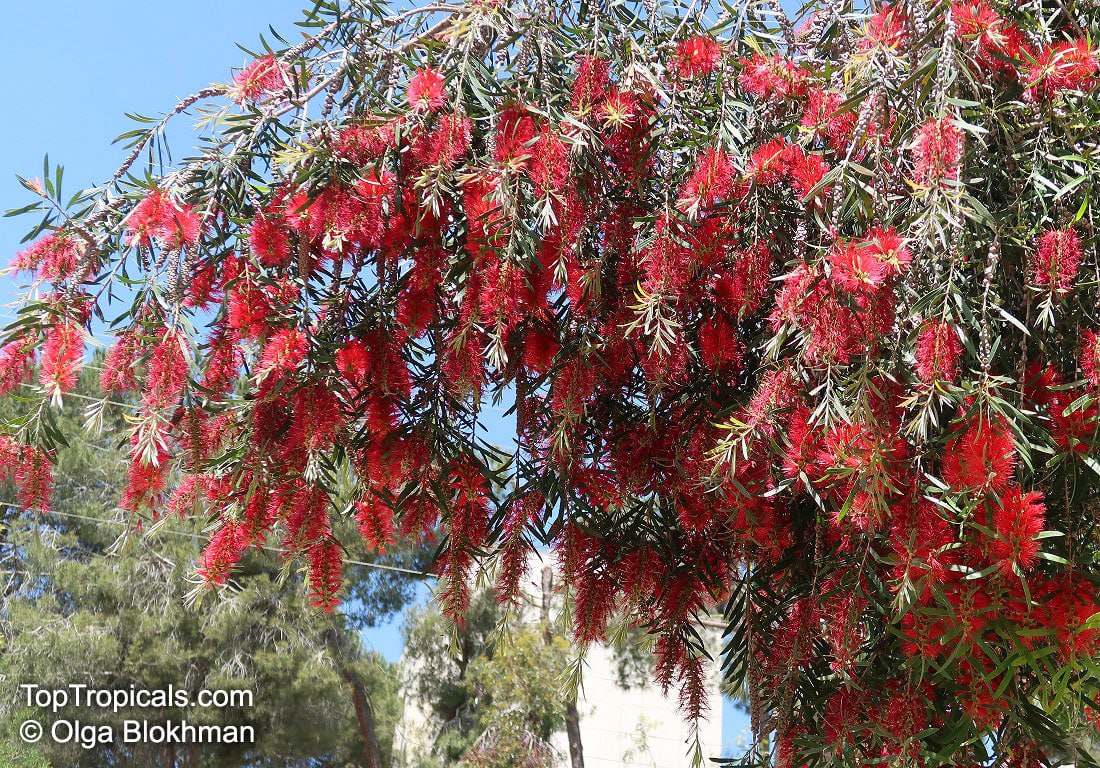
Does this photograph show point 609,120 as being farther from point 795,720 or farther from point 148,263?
point 795,720

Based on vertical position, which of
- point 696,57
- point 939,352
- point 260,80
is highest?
point 696,57

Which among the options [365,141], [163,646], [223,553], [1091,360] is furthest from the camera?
[163,646]

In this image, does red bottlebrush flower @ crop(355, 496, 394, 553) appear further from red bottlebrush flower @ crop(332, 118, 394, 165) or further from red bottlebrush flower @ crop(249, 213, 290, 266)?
red bottlebrush flower @ crop(332, 118, 394, 165)

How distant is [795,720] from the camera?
2201 millimetres

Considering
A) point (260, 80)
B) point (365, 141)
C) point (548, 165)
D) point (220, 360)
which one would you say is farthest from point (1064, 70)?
point (220, 360)

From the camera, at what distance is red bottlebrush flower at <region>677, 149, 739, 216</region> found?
79.6 inches

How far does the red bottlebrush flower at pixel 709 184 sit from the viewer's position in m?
2.02

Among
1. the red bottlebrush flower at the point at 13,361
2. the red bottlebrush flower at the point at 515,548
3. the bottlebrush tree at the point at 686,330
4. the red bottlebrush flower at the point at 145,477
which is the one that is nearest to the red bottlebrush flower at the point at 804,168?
the bottlebrush tree at the point at 686,330

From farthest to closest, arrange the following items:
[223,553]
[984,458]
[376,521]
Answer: [376,521], [223,553], [984,458]

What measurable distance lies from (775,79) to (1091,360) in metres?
0.85

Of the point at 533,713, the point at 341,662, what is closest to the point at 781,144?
the point at 533,713

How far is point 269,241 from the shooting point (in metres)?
1.99

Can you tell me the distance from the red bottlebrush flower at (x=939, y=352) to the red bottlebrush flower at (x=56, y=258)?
4.57ft

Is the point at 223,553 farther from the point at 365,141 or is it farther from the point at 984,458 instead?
the point at 984,458
